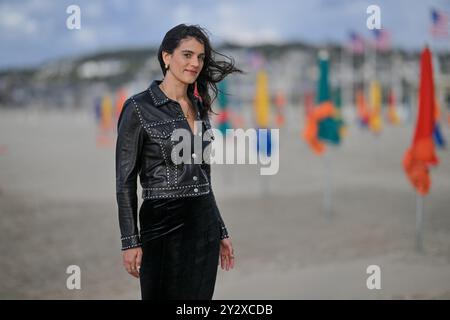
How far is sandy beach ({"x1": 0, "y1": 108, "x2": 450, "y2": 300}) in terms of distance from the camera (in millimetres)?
5453

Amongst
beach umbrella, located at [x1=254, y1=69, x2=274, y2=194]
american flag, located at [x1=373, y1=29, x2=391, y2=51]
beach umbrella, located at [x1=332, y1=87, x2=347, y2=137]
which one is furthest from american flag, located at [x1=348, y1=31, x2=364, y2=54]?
beach umbrella, located at [x1=254, y1=69, x2=274, y2=194]

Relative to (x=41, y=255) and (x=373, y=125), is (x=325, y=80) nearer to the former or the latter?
(x=41, y=255)

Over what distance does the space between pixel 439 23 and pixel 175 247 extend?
11.6 meters

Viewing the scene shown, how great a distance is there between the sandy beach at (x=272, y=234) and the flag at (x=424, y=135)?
0.92 m

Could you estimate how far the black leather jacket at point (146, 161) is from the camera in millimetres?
2342

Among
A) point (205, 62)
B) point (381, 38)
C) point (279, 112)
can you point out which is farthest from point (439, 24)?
point (279, 112)

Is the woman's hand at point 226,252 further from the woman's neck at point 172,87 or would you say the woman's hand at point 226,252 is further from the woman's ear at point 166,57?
the woman's ear at point 166,57

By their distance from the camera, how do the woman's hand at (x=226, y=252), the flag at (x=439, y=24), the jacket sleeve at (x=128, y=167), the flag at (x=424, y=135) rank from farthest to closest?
the flag at (x=439, y=24)
the flag at (x=424, y=135)
the woman's hand at (x=226, y=252)
the jacket sleeve at (x=128, y=167)

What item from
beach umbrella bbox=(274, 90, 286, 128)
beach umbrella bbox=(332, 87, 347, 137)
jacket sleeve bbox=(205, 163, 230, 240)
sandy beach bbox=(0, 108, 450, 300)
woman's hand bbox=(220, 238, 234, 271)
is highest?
beach umbrella bbox=(274, 90, 286, 128)

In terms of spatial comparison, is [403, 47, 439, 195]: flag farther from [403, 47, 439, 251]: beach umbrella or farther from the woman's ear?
the woman's ear

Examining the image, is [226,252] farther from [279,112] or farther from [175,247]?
[279,112]

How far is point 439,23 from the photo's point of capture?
1240 centimetres

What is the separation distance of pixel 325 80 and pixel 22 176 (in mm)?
9078

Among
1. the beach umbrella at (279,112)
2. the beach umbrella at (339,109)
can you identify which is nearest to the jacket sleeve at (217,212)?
the beach umbrella at (339,109)
